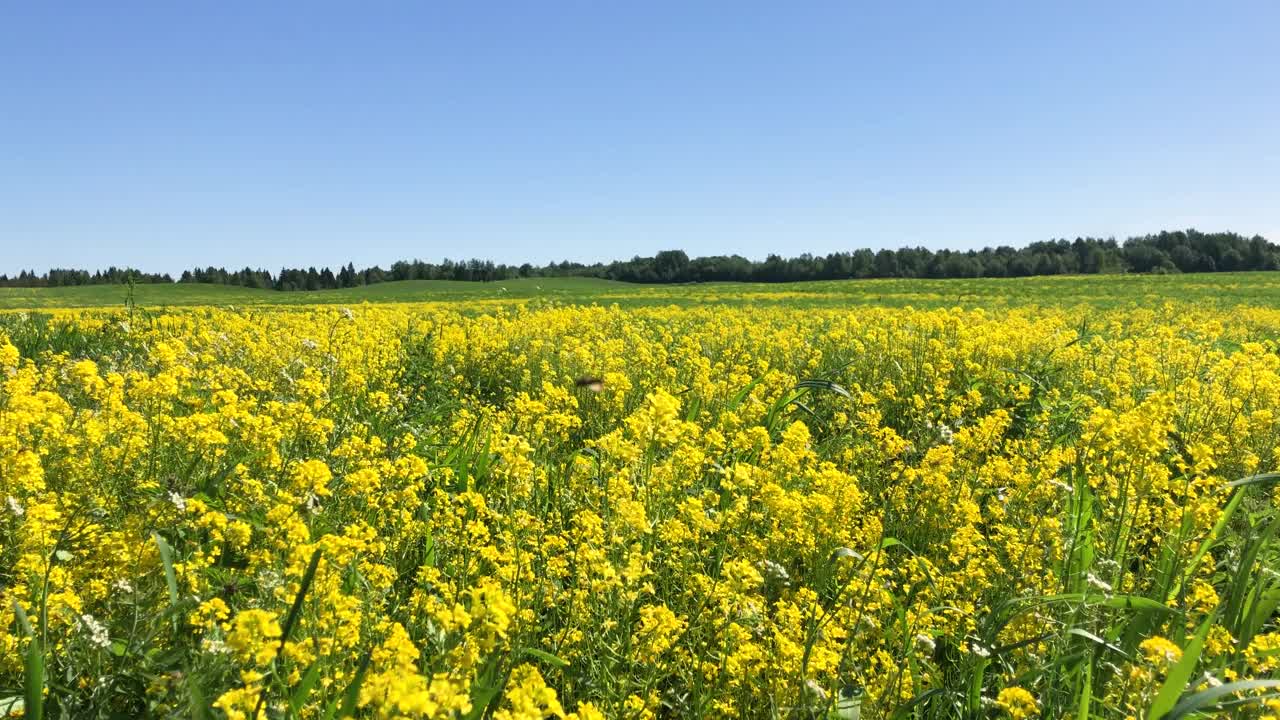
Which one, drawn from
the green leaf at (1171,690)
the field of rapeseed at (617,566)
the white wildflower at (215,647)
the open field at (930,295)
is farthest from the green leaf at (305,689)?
the open field at (930,295)

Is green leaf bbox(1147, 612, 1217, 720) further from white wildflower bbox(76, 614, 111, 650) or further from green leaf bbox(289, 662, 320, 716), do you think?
white wildflower bbox(76, 614, 111, 650)

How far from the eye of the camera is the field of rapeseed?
2.03 metres

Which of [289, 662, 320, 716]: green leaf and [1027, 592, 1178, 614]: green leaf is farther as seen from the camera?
[1027, 592, 1178, 614]: green leaf

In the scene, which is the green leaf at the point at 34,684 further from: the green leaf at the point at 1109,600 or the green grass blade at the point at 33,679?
the green leaf at the point at 1109,600

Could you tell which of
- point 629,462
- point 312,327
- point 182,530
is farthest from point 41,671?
point 312,327

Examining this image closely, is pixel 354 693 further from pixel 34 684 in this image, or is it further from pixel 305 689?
pixel 34 684

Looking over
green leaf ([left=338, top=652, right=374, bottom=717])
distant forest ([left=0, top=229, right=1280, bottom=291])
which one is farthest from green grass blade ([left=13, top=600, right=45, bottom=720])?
distant forest ([left=0, top=229, right=1280, bottom=291])

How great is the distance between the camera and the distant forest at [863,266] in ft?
245

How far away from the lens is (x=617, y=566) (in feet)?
8.84

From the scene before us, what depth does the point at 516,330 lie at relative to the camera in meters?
9.31

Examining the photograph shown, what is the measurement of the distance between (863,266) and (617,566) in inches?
3613

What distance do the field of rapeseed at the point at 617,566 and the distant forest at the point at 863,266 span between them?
72.0 metres

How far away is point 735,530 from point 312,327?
25.4 feet

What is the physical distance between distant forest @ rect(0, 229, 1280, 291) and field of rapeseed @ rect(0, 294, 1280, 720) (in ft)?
236
